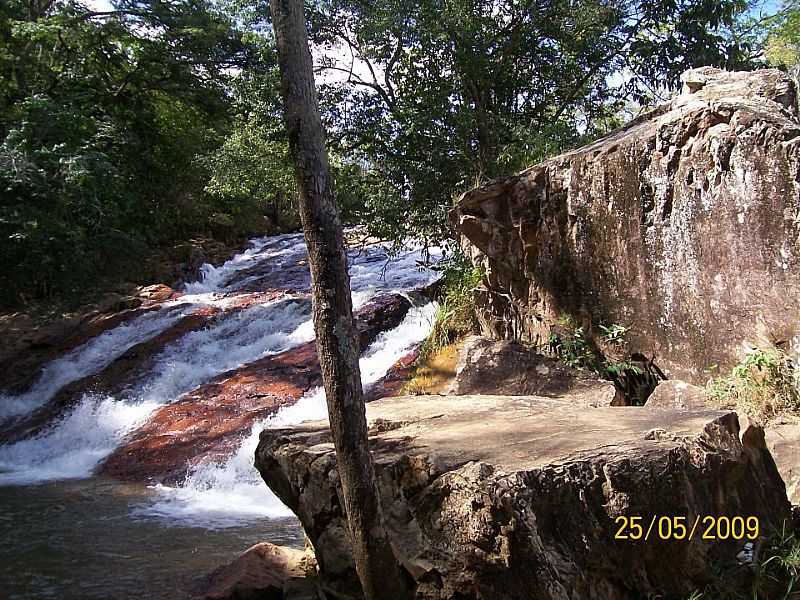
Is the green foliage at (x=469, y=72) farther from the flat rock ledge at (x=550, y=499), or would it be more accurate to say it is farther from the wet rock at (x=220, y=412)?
the flat rock ledge at (x=550, y=499)

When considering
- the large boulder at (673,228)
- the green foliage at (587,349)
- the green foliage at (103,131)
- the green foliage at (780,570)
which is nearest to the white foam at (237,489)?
the green foliage at (587,349)

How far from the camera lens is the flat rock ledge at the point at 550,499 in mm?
2793

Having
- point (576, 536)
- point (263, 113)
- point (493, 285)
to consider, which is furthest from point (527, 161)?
point (576, 536)

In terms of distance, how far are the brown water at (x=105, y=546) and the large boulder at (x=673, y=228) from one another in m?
3.46

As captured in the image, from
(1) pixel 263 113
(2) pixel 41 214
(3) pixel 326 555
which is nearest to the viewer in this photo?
(3) pixel 326 555

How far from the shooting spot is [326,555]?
3.54 m

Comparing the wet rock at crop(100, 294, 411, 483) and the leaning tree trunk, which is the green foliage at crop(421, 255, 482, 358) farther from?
the leaning tree trunk

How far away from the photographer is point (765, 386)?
494 centimetres

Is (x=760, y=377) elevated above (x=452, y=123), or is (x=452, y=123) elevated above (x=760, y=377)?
(x=452, y=123)

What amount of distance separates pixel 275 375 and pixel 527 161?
453cm

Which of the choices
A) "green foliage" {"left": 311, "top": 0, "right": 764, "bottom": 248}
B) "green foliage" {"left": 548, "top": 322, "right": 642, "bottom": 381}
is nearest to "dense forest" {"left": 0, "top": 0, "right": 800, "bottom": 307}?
"green foliage" {"left": 311, "top": 0, "right": 764, "bottom": 248}

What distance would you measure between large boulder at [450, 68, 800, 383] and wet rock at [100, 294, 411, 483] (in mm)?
3349

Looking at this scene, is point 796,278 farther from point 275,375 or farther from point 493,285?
point 275,375

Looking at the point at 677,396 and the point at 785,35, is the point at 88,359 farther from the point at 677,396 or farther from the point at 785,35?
the point at 785,35
